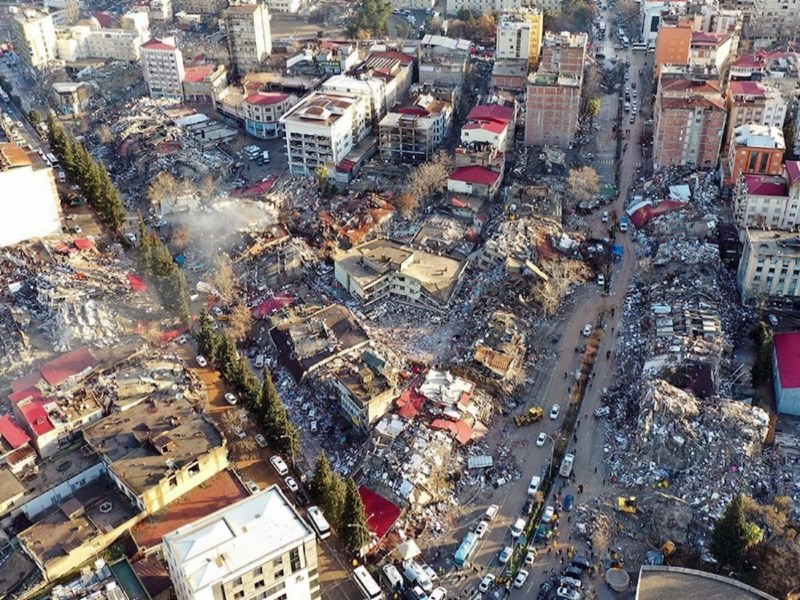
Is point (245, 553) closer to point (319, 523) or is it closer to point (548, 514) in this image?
point (319, 523)

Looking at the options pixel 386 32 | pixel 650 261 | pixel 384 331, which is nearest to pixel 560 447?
pixel 384 331

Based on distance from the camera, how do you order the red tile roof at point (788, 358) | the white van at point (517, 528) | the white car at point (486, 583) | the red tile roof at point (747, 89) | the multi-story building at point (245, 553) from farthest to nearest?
the red tile roof at point (747, 89) → the red tile roof at point (788, 358) → the white van at point (517, 528) → the white car at point (486, 583) → the multi-story building at point (245, 553)

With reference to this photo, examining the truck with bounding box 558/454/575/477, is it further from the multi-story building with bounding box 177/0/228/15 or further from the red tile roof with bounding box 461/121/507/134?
the multi-story building with bounding box 177/0/228/15

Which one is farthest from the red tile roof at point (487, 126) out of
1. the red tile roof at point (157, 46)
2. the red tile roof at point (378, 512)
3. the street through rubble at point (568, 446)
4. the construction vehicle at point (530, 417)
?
the red tile roof at point (378, 512)

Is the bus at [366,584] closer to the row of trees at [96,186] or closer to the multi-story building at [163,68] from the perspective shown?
the row of trees at [96,186]

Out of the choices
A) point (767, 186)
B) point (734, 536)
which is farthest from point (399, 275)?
point (734, 536)

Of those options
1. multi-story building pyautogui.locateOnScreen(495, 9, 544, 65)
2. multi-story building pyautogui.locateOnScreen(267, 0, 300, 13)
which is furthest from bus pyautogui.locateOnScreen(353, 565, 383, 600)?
multi-story building pyautogui.locateOnScreen(267, 0, 300, 13)

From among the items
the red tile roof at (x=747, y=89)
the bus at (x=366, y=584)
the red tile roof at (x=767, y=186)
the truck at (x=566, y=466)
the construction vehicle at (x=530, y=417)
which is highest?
the red tile roof at (x=747, y=89)

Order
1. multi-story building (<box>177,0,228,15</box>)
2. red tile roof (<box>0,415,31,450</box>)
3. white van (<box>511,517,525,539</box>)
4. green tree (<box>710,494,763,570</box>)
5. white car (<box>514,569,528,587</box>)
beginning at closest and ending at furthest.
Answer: green tree (<box>710,494,763,570</box>) → white car (<box>514,569,528,587</box>) → white van (<box>511,517,525,539</box>) → red tile roof (<box>0,415,31,450</box>) → multi-story building (<box>177,0,228,15</box>)
